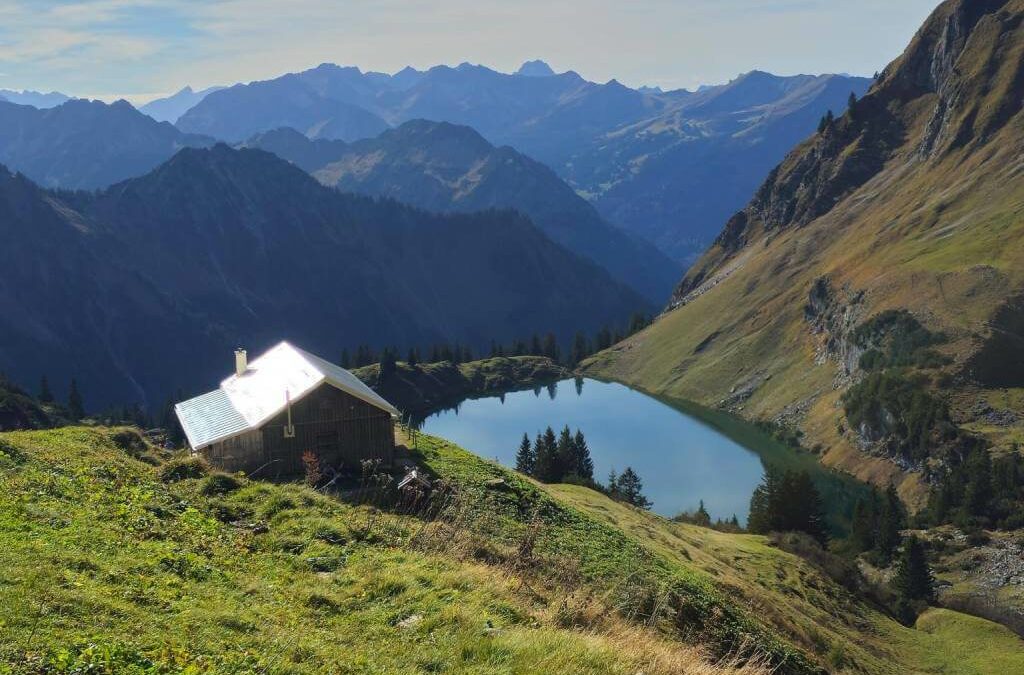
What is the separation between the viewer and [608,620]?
707 inches

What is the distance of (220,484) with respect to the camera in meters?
26.1

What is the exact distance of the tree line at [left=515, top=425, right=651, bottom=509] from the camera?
88500 mm

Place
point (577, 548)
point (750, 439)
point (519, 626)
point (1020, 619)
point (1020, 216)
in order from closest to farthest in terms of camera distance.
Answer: point (519, 626), point (577, 548), point (1020, 619), point (1020, 216), point (750, 439)

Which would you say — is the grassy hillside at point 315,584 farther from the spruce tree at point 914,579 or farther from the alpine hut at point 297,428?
the spruce tree at point 914,579

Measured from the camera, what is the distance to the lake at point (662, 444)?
112387mm

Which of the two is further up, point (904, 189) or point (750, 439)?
point (904, 189)

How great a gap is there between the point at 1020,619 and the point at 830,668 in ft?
134

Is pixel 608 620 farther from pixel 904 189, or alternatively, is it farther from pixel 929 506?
pixel 904 189

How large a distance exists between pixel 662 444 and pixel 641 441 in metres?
4.03

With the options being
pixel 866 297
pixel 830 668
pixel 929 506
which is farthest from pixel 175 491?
pixel 866 297

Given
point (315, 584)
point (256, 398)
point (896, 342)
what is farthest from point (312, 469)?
point (896, 342)

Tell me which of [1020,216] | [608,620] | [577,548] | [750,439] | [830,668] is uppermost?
[1020,216]

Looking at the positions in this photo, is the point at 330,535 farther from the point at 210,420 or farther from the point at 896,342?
the point at 896,342

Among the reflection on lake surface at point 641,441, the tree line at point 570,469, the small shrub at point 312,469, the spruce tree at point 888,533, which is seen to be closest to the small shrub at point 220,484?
the small shrub at point 312,469
